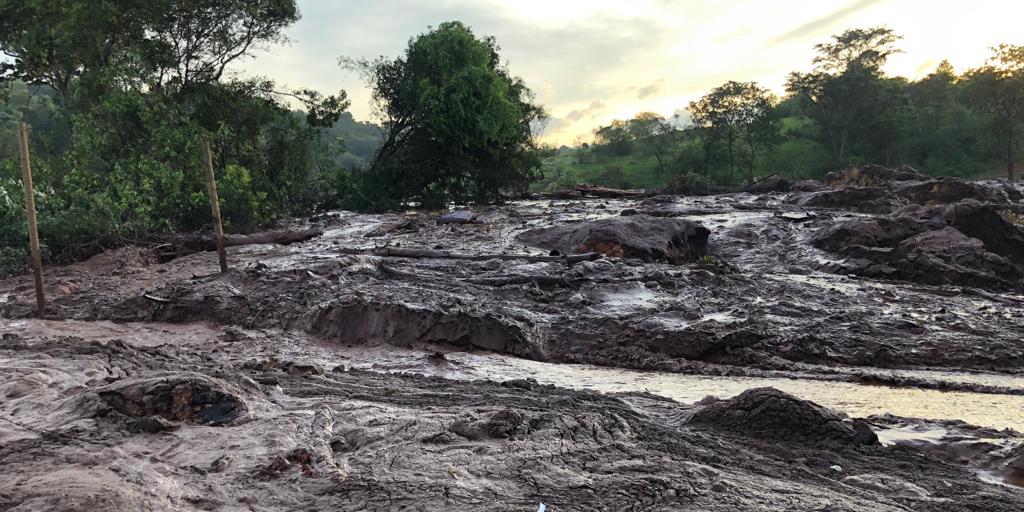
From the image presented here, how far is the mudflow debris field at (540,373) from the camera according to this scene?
323cm

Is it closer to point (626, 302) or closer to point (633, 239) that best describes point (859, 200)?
point (633, 239)

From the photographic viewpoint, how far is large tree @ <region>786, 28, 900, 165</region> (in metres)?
38.7

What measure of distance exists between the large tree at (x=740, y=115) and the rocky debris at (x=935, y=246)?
98.1 ft

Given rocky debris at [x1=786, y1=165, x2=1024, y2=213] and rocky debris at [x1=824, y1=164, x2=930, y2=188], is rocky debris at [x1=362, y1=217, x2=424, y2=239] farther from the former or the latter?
rocky debris at [x1=824, y1=164, x2=930, y2=188]

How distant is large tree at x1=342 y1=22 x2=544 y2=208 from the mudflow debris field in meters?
8.86

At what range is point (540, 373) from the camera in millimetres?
6191

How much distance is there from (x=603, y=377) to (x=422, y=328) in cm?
229

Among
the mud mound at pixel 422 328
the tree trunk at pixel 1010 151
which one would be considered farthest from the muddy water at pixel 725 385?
the tree trunk at pixel 1010 151

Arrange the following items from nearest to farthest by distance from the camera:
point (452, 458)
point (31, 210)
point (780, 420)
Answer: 1. point (452, 458)
2. point (780, 420)
3. point (31, 210)

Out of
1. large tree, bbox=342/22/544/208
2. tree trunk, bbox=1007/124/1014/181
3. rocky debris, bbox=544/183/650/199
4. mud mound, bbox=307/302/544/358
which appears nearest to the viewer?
mud mound, bbox=307/302/544/358

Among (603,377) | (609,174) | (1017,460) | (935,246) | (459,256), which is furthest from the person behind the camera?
(609,174)

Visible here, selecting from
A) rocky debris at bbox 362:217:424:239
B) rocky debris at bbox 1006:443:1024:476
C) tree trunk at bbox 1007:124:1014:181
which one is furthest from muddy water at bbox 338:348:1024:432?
tree trunk at bbox 1007:124:1014:181

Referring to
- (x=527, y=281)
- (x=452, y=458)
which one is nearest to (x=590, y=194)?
(x=527, y=281)

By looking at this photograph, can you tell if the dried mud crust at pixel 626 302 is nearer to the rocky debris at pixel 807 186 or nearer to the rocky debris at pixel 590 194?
the rocky debris at pixel 807 186
